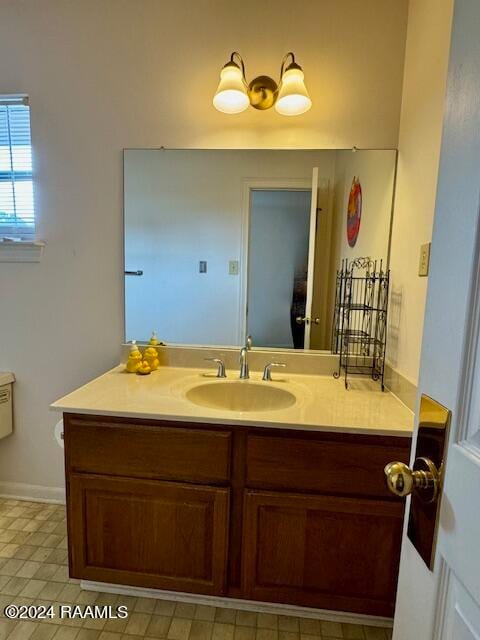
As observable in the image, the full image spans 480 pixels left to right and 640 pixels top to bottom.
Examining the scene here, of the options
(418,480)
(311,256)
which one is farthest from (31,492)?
(418,480)

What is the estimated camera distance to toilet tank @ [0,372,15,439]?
6.31 ft

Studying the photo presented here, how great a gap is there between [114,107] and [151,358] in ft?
3.85

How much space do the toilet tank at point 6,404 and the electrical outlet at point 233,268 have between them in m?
1.26

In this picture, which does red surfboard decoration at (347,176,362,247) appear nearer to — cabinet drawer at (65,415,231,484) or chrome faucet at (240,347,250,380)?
chrome faucet at (240,347,250,380)

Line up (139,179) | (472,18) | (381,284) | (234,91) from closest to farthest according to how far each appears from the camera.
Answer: (472,18) → (234,91) → (381,284) → (139,179)

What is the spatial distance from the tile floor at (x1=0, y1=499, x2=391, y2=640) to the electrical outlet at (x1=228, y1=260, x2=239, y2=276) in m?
1.36

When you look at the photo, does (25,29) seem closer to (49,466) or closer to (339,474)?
(49,466)

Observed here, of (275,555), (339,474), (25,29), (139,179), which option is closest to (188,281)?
(139,179)

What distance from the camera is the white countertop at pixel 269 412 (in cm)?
124

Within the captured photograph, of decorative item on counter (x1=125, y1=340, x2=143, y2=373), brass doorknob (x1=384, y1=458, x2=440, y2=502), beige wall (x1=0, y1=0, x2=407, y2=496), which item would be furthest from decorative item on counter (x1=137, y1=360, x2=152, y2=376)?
brass doorknob (x1=384, y1=458, x2=440, y2=502)

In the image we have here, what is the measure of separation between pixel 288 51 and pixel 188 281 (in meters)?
1.10

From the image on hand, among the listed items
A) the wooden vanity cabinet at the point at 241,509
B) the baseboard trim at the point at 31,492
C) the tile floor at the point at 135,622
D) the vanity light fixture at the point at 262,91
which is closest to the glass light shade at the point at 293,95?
the vanity light fixture at the point at 262,91

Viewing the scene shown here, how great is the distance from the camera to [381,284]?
167cm

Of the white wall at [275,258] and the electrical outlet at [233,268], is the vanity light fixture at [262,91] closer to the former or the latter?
the white wall at [275,258]
